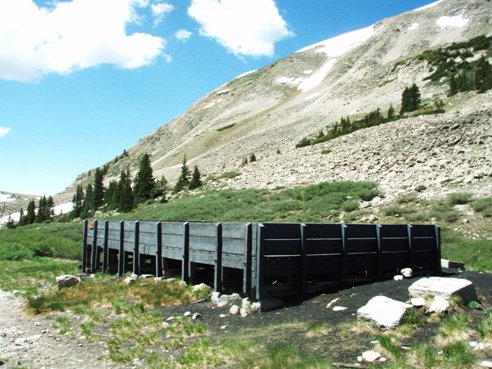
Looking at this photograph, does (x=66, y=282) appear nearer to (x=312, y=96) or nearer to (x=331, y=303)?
(x=331, y=303)

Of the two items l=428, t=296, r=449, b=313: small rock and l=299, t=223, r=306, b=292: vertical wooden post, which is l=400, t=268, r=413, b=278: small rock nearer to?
l=299, t=223, r=306, b=292: vertical wooden post

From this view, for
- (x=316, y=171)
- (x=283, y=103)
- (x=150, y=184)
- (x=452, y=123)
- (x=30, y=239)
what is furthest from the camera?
(x=283, y=103)

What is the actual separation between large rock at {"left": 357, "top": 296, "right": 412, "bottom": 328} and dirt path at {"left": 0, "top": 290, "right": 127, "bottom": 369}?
14.2ft

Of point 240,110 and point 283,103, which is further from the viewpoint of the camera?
point 240,110

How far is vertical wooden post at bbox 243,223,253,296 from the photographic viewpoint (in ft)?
33.7

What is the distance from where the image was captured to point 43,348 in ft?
27.2

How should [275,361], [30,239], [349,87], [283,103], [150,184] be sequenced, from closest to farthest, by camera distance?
[275,361]
[30,239]
[150,184]
[349,87]
[283,103]

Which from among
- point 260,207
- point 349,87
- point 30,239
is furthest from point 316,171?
point 349,87

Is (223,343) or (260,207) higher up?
(260,207)

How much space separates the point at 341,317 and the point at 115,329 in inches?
181

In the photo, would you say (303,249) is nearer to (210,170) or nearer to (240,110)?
(210,170)

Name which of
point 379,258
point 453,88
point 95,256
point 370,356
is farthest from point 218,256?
point 453,88

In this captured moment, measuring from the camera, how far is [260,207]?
32.4 meters

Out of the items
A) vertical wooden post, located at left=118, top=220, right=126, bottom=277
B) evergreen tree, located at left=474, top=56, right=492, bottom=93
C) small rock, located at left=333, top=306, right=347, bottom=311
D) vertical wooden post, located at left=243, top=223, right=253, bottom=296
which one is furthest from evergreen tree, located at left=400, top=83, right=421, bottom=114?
small rock, located at left=333, top=306, right=347, bottom=311
